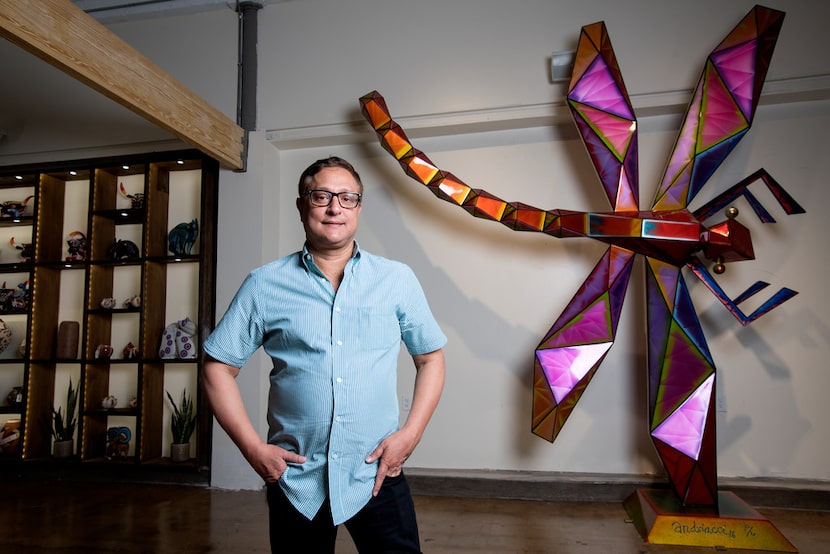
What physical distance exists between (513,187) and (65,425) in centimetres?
326

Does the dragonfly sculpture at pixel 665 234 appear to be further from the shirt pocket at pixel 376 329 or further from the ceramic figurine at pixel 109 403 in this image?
the ceramic figurine at pixel 109 403

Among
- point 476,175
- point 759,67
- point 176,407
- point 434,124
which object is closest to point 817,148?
point 759,67

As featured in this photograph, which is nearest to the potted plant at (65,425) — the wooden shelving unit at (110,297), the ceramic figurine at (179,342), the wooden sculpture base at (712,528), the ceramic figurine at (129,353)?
the wooden shelving unit at (110,297)

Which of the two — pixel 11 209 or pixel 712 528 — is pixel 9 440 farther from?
pixel 712 528

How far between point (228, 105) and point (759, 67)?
2874 mm

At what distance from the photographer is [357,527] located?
46.4 inches

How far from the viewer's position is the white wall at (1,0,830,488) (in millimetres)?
2877

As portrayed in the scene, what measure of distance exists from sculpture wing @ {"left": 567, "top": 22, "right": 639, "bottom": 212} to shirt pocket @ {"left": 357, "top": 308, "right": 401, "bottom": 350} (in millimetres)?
1811

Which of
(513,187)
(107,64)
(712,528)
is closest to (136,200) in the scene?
(107,64)

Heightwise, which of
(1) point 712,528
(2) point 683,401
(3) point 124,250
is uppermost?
(3) point 124,250

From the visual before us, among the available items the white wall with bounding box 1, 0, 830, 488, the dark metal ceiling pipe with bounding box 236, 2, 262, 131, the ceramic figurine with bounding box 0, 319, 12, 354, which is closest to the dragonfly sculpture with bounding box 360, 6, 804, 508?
the white wall with bounding box 1, 0, 830, 488

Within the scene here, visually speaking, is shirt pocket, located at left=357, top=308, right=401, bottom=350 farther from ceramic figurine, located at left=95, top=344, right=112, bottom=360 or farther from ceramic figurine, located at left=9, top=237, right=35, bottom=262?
ceramic figurine, located at left=9, top=237, right=35, bottom=262

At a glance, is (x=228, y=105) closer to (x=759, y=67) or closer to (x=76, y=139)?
(x=76, y=139)

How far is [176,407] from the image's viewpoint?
11.6ft
